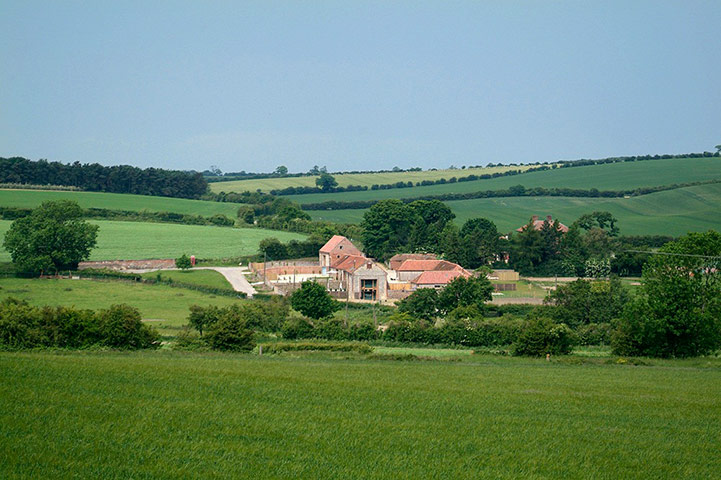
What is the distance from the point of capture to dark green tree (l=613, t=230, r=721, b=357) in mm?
38562

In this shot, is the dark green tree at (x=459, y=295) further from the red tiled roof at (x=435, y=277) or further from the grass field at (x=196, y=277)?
the grass field at (x=196, y=277)

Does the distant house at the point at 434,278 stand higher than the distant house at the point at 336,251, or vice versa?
the distant house at the point at 336,251

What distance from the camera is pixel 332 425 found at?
1802 centimetres

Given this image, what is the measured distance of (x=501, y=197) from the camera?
136625mm

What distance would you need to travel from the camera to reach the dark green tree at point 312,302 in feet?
173

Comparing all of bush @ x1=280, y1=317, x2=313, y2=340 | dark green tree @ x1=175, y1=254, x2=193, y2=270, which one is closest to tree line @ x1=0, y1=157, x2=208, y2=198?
dark green tree @ x1=175, y1=254, x2=193, y2=270

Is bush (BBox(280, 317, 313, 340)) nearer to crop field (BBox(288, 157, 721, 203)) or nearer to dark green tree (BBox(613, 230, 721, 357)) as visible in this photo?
dark green tree (BBox(613, 230, 721, 357))

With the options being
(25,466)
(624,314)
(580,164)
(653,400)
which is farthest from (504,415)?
(580,164)

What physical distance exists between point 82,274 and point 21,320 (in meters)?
37.2

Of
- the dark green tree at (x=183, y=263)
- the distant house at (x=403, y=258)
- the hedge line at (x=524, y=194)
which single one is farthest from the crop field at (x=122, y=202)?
the distant house at (x=403, y=258)

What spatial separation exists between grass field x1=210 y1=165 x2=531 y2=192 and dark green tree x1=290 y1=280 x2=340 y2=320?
104 meters

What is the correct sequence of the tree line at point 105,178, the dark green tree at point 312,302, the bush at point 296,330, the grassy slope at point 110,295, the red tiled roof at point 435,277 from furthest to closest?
the tree line at point 105,178, the red tiled roof at point 435,277, the grassy slope at point 110,295, the dark green tree at point 312,302, the bush at point 296,330

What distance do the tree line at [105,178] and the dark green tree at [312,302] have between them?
289ft

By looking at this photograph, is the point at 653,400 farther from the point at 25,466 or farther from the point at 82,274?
the point at 82,274
